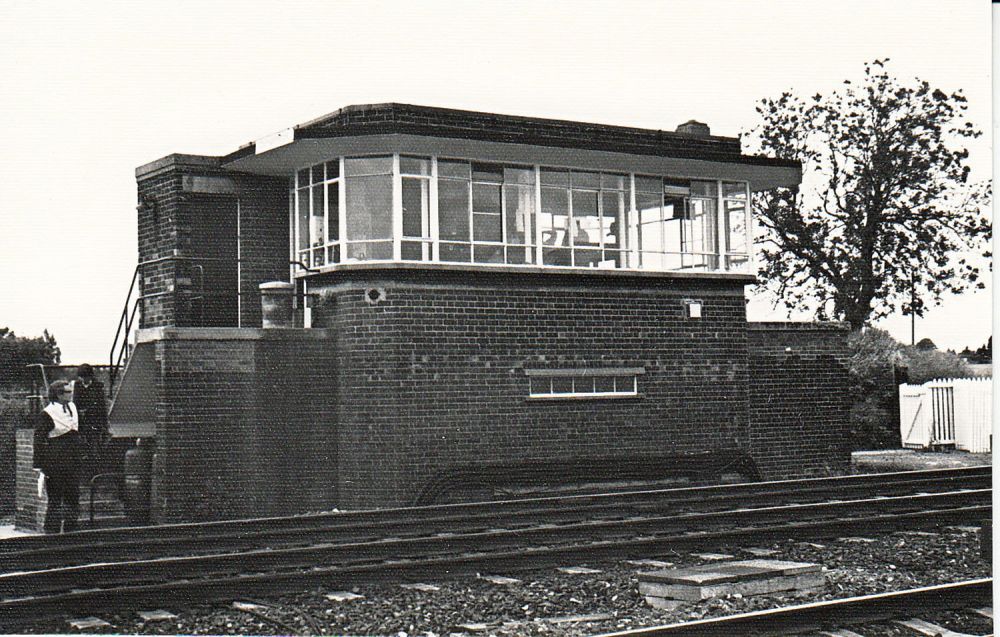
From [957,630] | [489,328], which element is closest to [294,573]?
[957,630]

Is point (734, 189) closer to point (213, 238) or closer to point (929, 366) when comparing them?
point (929, 366)

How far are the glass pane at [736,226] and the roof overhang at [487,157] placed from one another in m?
0.47

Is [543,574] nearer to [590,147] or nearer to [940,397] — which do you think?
[590,147]

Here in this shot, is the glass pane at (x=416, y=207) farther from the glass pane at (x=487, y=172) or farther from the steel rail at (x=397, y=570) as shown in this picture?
the steel rail at (x=397, y=570)

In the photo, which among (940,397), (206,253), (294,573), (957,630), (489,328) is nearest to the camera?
(957,630)

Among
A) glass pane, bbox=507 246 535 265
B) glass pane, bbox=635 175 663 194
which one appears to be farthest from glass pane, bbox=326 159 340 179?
glass pane, bbox=635 175 663 194

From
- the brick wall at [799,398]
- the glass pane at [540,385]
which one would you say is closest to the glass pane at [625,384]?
the glass pane at [540,385]

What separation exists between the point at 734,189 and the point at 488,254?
4869 mm

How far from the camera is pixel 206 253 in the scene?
18.5 meters

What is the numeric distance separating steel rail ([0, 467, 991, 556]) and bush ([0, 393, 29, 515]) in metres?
5.54

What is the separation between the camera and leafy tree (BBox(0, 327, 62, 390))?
612 inches

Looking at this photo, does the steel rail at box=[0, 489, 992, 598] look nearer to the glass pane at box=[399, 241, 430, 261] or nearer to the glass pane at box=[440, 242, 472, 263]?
the glass pane at box=[399, 241, 430, 261]

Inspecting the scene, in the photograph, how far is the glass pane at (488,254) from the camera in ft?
57.8

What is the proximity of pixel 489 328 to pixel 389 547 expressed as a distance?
7.08 m
